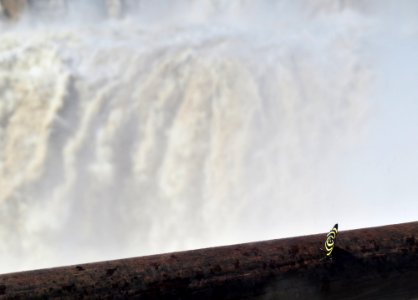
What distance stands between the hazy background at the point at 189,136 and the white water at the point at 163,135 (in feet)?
0.05

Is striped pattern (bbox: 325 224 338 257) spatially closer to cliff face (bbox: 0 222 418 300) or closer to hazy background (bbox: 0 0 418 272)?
cliff face (bbox: 0 222 418 300)

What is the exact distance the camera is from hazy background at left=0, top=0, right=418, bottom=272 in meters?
6.74

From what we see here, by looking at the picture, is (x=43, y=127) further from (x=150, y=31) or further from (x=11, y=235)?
(x=150, y=31)

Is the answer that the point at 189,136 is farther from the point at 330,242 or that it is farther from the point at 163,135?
the point at 330,242

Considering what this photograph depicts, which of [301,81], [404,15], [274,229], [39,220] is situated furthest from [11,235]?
[404,15]

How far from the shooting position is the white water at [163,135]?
22.0 feet

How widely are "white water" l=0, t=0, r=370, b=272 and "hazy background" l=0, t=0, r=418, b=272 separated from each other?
0.02m

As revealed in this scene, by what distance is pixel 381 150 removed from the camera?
8359 millimetres

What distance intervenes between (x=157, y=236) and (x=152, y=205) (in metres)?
0.36

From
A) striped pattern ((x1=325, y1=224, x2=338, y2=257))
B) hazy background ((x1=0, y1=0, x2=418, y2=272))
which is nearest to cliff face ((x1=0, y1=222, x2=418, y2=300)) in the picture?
striped pattern ((x1=325, y1=224, x2=338, y2=257))

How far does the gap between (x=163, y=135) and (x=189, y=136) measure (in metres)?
0.32

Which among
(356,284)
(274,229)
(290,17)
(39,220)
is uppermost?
(290,17)

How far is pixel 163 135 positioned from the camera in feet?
24.0

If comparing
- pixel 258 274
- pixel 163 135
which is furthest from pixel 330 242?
pixel 163 135
